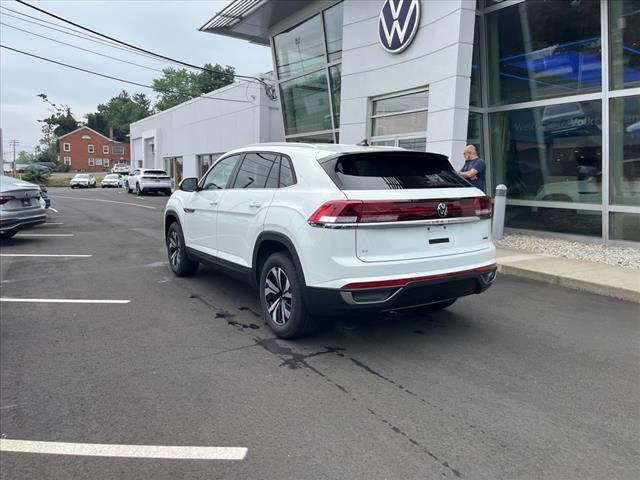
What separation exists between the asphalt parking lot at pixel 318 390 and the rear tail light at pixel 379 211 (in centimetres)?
116

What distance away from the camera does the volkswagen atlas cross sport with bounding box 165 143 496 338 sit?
3998mm

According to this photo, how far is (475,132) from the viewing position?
1171 cm

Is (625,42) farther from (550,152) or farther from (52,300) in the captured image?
(52,300)

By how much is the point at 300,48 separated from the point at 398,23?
572cm

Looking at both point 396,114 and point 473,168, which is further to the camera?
point 396,114

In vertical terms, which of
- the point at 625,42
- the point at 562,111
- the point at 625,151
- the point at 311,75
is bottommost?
the point at 625,151

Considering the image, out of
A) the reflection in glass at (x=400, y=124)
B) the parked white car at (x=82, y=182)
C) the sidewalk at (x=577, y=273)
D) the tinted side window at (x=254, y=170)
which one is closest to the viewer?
the tinted side window at (x=254, y=170)

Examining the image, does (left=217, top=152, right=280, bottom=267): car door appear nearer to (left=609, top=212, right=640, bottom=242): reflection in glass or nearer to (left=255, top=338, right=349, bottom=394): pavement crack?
(left=255, top=338, right=349, bottom=394): pavement crack

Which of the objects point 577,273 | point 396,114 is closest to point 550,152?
point 396,114

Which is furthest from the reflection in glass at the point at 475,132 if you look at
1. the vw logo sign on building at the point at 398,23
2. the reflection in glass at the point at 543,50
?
the vw logo sign on building at the point at 398,23

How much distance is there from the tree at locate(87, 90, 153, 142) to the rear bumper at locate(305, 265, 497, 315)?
370 feet

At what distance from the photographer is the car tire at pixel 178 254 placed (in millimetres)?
7012

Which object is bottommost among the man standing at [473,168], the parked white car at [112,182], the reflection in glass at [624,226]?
the reflection in glass at [624,226]

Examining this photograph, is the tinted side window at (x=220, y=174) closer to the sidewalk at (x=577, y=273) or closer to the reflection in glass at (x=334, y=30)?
the sidewalk at (x=577, y=273)
